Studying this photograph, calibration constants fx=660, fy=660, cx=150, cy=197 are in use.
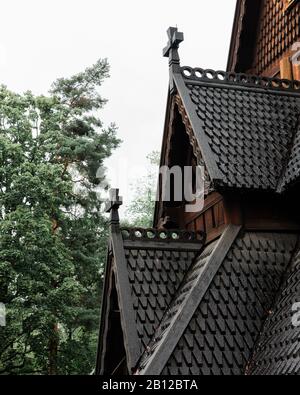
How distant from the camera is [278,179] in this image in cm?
853

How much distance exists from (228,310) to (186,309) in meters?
0.54

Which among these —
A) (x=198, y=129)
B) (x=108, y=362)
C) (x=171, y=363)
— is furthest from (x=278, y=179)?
(x=108, y=362)

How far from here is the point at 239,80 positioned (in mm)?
9797

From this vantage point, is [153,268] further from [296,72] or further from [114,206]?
[296,72]

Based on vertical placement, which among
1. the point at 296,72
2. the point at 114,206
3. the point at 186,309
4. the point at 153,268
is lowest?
the point at 186,309

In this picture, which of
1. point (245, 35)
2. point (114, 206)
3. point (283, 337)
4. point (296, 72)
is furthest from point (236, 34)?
point (283, 337)

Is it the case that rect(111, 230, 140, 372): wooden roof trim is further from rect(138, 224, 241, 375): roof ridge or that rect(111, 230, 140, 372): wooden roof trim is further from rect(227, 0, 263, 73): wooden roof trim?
rect(227, 0, 263, 73): wooden roof trim

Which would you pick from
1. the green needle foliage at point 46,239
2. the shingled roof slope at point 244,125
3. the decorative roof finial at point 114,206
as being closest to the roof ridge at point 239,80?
the shingled roof slope at point 244,125

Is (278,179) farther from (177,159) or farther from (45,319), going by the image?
(45,319)

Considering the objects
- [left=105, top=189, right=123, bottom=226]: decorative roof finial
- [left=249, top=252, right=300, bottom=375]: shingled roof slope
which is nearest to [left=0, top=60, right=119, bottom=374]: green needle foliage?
[left=105, top=189, right=123, bottom=226]: decorative roof finial

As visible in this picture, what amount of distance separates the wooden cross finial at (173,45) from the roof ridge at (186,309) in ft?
8.46

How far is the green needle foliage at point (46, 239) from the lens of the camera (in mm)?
23047
